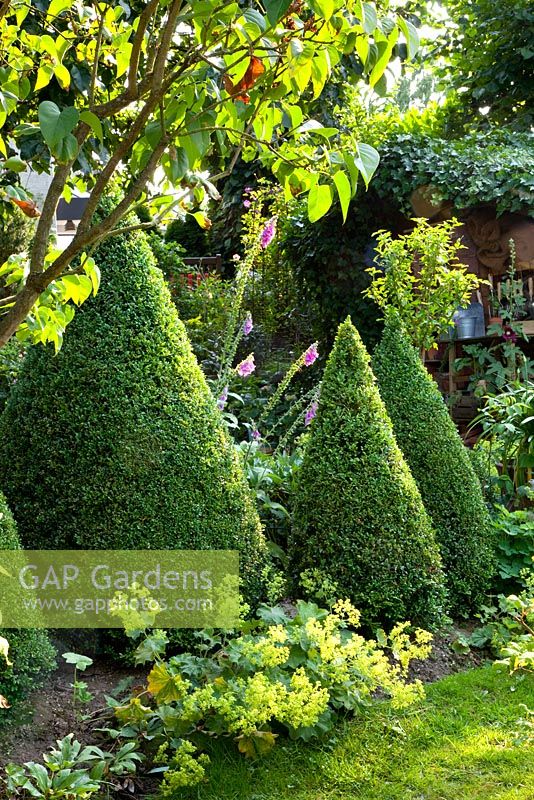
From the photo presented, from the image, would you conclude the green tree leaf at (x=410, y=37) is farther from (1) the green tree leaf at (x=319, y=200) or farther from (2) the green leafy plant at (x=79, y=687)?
(2) the green leafy plant at (x=79, y=687)

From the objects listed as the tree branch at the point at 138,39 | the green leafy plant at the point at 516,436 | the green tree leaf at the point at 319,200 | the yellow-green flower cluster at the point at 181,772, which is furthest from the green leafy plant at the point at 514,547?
the tree branch at the point at 138,39

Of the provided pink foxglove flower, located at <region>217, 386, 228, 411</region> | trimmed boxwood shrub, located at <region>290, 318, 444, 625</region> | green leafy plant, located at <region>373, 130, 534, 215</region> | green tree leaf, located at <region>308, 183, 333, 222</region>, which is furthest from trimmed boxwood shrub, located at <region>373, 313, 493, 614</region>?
green leafy plant, located at <region>373, 130, 534, 215</region>

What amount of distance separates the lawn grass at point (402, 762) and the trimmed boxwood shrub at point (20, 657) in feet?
1.96

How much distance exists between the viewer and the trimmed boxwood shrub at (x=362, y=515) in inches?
128

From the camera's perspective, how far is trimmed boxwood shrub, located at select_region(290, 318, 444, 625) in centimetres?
326

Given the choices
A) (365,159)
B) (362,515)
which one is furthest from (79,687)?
(365,159)

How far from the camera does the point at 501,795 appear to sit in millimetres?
2359

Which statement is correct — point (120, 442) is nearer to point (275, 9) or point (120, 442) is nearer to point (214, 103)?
point (214, 103)

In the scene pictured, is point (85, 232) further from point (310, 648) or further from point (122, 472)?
point (310, 648)

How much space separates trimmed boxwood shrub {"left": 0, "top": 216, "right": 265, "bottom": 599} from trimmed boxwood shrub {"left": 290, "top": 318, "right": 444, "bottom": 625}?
1.21 feet

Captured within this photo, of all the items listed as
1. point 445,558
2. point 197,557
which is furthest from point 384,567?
point 197,557

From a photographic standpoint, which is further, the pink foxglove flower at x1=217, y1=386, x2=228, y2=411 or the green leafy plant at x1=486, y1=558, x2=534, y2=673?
the pink foxglove flower at x1=217, y1=386, x2=228, y2=411

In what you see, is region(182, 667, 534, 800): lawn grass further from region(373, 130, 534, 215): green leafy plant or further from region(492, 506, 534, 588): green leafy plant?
region(373, 130, 534, 215): green leafy plant

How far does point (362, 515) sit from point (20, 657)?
1515 millimetres
